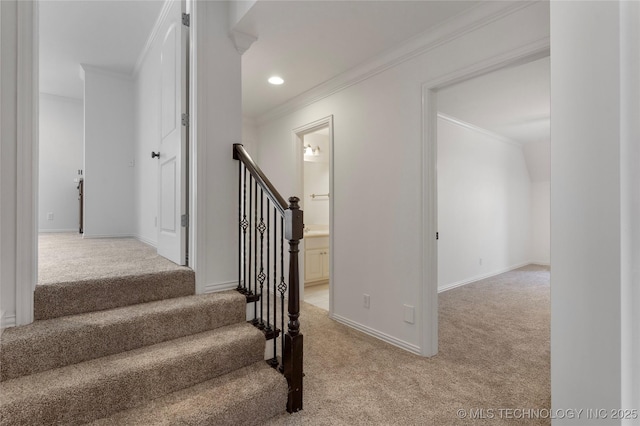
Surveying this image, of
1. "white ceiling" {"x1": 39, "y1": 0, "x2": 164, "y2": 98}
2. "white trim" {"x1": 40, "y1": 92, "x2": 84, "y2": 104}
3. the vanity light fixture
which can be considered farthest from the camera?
the vanity light fixture

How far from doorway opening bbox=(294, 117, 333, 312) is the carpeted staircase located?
163 cm

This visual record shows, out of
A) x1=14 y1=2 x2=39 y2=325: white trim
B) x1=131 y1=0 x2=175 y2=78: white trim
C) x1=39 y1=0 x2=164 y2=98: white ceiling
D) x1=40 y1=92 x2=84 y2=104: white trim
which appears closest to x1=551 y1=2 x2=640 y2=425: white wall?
x1=14 y1=2 x2=39 y2=325: white trim

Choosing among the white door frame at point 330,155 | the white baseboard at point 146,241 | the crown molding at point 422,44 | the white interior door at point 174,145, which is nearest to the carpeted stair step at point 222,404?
the white interior door at point 174,145

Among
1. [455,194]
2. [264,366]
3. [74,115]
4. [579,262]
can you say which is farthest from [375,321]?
[74,115]

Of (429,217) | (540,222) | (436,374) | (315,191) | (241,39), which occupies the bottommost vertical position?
(436,374)

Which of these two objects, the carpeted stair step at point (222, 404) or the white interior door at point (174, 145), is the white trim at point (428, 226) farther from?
A: the white interior door at point (174, 145)

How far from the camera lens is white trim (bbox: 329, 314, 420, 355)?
95.2 inches

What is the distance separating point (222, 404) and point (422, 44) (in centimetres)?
275

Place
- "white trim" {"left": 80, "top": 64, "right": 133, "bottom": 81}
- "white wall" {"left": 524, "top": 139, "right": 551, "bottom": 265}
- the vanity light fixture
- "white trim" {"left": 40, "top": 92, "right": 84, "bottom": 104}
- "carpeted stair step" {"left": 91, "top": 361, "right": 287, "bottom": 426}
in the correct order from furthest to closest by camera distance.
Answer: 1. "white wall" {"left": 524, "top": 139, "right": 551, "bottom": 265}
2. the vanity light fixture
3. "white trim" {"left": 40, "top": 92, "right": 84, "bottom": 104}
4. "white trim" {"left": 80, "top": 64, "right": 133, "bottom": 81}
5. "carpeted stair step" {"left": 91, "top": 361, "right": 287, "bottom": 426}

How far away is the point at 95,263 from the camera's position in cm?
218

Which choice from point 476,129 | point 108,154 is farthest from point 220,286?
point 476,129

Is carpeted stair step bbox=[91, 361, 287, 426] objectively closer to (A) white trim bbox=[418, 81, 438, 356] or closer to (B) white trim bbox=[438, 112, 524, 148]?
(A) white trim bbox=[418, 81, 438, 356]

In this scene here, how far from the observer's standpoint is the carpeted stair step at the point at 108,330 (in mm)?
1327

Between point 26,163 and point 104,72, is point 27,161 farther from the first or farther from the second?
point 104,72
